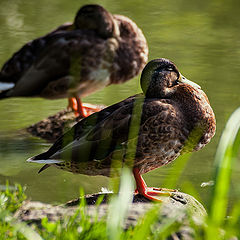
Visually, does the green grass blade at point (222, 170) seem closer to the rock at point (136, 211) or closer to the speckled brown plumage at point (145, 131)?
the rock at point (136, 211)

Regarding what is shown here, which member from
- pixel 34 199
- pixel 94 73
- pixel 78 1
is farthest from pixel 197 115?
pixel 78 1

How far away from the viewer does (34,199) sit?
4234 mm

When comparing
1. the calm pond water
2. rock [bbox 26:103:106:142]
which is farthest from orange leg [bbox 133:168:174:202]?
rock [bbox 26:103:106:142]

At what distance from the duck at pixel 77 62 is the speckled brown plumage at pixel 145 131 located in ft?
7.58

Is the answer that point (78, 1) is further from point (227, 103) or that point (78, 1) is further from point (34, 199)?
point (34, 199)

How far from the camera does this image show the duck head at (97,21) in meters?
5.97

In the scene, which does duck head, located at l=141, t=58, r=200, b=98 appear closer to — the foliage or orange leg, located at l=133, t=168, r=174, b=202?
orange leg, located at l=133, t=168, r=174, b=202

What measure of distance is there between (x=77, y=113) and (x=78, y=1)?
5.36m

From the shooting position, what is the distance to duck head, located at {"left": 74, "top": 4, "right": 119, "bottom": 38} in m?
5.97

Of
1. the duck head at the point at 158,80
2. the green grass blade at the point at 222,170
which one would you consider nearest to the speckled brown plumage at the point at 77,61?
the duck head at the point at 158,80

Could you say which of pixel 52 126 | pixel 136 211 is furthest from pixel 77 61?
pixel 136 211

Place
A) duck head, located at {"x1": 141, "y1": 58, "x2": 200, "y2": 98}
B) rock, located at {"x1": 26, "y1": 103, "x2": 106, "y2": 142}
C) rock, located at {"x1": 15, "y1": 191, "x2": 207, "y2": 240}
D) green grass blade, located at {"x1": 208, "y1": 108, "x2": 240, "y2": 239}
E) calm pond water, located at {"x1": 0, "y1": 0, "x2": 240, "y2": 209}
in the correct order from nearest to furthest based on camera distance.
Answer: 1. green grass blade, located at {"x1": 208, "y1": 108, "x2": 240, "y2": 239}
2. rock, located at {"x1": 15, "y1": 191, "x2": 207, "y2": 240}
3. duck head, located at {"x1": 141, "y1": 58, "x2": 200, "y2": 98}
4. calm pond water, located at {"x1": 0, "y1": 0, "x2": 240, "y2": 209}
5. rock, located at {"x1": 26, "y1": 103, "x2": 106, "y2": 142}

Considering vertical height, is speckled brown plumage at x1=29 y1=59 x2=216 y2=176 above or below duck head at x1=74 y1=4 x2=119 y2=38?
above

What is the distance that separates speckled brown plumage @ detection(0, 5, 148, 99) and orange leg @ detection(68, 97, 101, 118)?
9 centimetres
